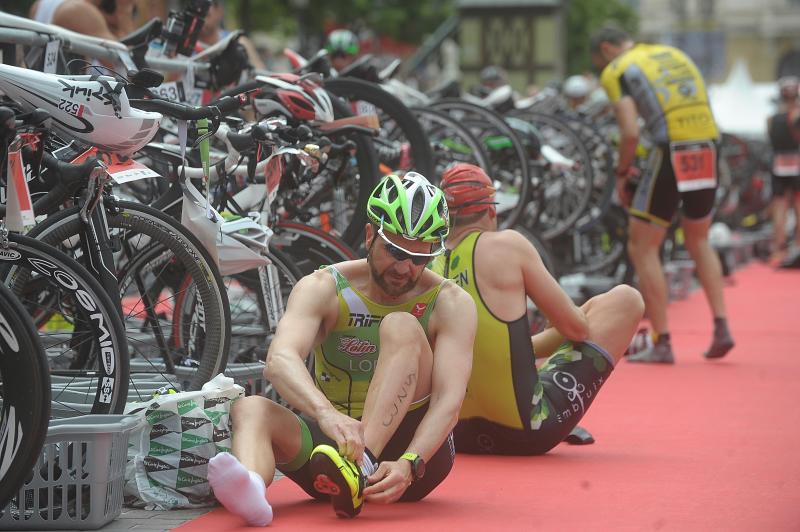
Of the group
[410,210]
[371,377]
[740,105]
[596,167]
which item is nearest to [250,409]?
[371,377]

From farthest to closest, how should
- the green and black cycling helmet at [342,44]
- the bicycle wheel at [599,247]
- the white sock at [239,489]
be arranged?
the bicycle wheel at [599,247] < the green and black cycling helmet at [342,44] < the white sock at [239,489]

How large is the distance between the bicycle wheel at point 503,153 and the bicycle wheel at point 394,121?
1.67 meters

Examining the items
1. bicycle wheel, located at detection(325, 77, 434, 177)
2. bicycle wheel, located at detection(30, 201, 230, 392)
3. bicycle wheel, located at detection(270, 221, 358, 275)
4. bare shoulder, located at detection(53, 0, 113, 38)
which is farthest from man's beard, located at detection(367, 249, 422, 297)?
bare shoulder, located at detection(53, 0, 113, 38)

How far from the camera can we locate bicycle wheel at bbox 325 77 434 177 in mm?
8977

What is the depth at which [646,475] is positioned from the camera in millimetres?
6559

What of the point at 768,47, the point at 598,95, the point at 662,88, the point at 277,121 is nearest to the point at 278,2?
the point at 598,95

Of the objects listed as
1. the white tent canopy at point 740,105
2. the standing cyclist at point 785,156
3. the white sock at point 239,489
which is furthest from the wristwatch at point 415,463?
the white tent canopy at point 740,105

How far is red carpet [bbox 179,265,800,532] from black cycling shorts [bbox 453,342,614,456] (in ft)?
0.23

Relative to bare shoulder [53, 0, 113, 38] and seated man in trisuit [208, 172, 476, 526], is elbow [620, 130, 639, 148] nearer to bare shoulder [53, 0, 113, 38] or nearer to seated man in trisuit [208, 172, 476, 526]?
bare shoulder [53, 0, 113, 38]

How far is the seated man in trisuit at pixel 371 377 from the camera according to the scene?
17.2 feet

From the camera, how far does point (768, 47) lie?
9275 cm

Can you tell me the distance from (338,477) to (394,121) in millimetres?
4423

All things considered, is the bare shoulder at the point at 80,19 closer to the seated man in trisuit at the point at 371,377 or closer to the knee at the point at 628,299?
the knee at the point at 628,299

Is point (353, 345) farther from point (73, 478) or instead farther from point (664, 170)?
point (664, 170)
